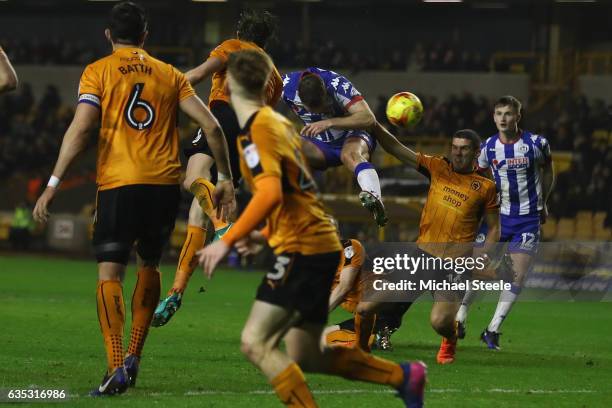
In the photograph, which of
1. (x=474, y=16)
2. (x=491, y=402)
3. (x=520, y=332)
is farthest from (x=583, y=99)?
(x=491, y=402)

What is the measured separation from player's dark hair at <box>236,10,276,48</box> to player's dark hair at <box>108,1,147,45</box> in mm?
1884

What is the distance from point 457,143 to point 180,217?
16.0 metres

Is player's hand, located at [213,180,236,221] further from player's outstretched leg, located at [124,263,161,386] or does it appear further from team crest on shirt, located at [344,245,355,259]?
team crest on shirt, located at [344,245,355,259]

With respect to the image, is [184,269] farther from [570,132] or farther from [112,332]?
[570,132]

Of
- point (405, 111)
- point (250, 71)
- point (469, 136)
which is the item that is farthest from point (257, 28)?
point (250, 71)

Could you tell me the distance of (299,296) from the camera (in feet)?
17.2

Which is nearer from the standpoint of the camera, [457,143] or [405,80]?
[457,143]

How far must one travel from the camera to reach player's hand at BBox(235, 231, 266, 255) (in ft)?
17.3

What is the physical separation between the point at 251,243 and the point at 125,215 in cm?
168

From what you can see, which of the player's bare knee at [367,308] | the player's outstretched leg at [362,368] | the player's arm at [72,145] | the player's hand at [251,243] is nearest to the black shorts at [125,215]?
the player's arm at [72,145]

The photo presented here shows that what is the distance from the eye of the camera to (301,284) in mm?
5262

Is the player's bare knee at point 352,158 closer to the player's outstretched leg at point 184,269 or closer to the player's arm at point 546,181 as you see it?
the player's outstretched leg at point 184,269

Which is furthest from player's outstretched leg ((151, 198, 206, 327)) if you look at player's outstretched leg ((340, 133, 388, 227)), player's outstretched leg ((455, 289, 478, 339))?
player's outstretched leg ((455, 289, 478, 339))

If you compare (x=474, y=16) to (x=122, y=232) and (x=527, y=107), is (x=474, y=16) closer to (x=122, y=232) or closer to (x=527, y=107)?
(x=527, y=107)
